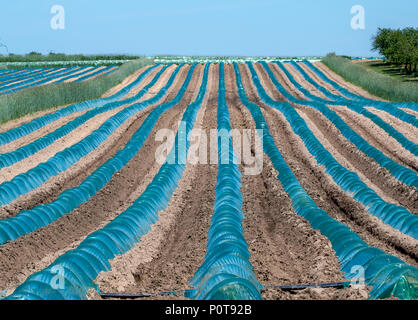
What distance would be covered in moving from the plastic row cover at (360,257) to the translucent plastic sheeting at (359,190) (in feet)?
5.23

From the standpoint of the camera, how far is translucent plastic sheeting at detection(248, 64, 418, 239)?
1038 cm

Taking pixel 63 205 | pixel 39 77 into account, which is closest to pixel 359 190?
pixel 63 205

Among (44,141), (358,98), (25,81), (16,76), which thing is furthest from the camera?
(16,76)

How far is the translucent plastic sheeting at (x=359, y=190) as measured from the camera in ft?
34.1

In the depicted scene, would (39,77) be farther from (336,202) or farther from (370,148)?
(336,202)

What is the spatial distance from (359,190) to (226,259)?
21.5 feet

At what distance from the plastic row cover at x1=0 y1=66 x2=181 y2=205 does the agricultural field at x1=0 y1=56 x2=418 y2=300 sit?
5 centimetres

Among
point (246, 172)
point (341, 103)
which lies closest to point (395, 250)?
point (246, 172)

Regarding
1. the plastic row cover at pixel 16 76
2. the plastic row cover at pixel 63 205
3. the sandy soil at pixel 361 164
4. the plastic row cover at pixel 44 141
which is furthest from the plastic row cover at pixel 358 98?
the plastic row cover at pixel 16 76

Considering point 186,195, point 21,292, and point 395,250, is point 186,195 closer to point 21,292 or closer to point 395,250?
point 395,250

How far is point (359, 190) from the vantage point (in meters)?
12.7

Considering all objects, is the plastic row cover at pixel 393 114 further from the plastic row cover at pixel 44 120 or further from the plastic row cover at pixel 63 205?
the plastic row cover at pixel 44 120

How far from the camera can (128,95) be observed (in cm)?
3531

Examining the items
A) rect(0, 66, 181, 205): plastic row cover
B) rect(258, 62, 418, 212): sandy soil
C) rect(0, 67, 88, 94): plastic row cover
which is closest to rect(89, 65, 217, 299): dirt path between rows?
rect(0, 66, 181, 205): plastic row cover
